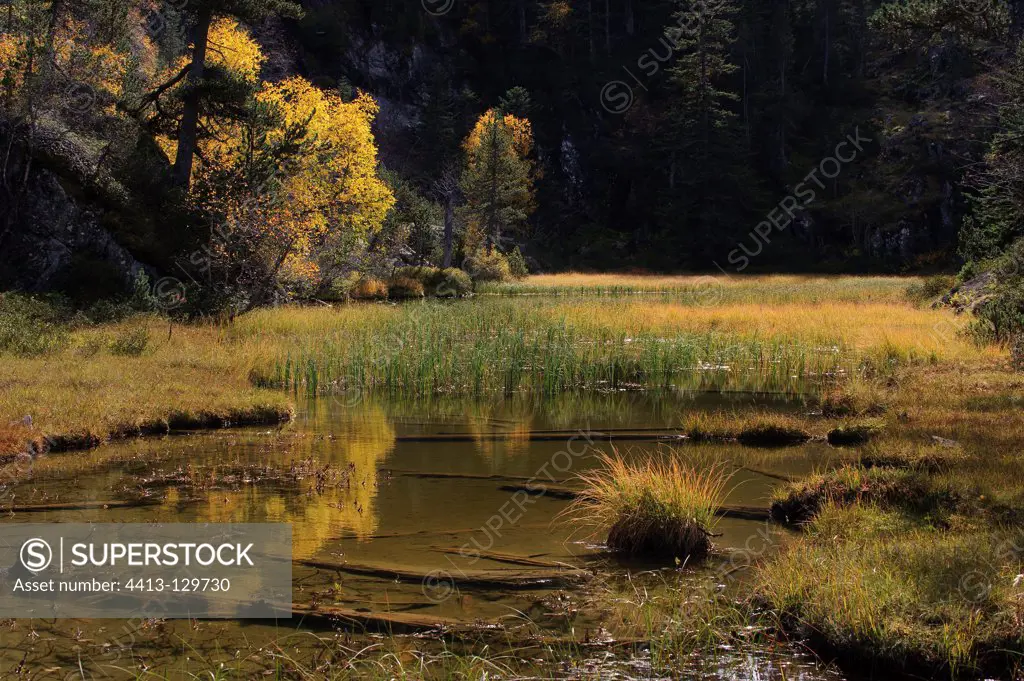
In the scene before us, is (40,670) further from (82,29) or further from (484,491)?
(82,29)

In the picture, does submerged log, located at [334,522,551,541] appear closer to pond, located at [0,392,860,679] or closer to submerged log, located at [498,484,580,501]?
pond, located at [0,392,860,679]

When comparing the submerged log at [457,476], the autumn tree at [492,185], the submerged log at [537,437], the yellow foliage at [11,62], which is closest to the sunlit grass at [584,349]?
the submerged log at [537,437]

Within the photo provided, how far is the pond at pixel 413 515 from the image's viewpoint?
20.7ft

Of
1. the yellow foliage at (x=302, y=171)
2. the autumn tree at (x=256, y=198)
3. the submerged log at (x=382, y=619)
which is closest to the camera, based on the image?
the submerged log at (x=382, y=619)

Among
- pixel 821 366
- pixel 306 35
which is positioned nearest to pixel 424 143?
pixel 306 35

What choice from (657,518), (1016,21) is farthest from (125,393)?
(1016,21)

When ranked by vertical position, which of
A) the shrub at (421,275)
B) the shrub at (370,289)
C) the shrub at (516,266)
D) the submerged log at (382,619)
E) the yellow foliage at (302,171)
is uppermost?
the yellow foliage at (302,171)

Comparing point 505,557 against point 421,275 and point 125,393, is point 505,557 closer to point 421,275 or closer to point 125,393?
point 125,393

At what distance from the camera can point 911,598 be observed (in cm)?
644

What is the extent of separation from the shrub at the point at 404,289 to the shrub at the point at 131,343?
22751 mm

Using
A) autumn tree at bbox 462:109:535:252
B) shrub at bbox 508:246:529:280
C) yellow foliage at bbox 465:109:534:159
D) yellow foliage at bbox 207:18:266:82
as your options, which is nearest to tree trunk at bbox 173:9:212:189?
yellow foliage at bbox 207:18:266:82

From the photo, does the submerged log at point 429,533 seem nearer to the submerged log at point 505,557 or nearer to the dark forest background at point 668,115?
the submerged log at point 505,557

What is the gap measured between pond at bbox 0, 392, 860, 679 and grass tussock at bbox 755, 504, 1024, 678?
45cm

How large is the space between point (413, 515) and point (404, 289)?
114 feet
